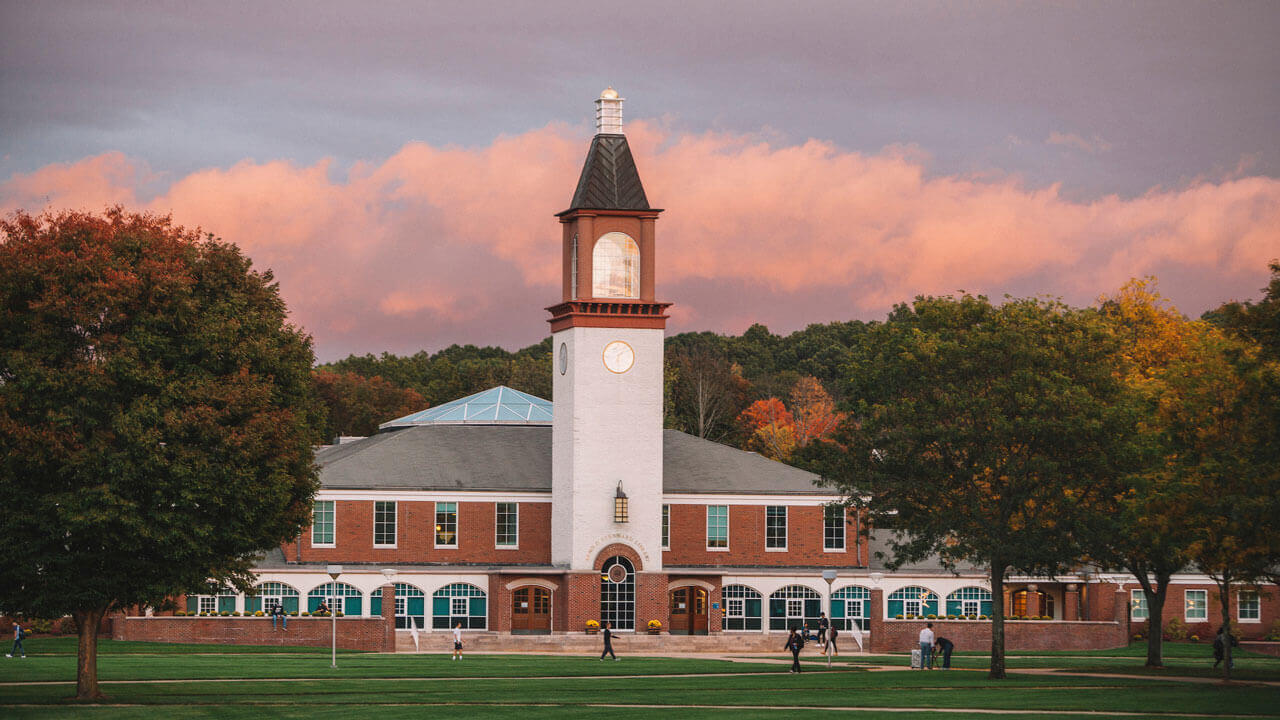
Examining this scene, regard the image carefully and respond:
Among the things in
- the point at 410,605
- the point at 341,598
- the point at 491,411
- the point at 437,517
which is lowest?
the point at 410,605

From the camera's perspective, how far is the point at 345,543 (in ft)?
221

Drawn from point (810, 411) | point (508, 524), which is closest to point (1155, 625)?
point (508, 524)

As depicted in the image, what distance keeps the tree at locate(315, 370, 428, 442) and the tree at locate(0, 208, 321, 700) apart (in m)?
72.1

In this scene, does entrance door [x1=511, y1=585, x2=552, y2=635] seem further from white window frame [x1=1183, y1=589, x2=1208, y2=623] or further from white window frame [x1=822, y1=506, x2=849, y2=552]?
white window frame [x1=1183, y1=589, x2=1208, y2=623]

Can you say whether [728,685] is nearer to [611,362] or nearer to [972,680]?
[972,680]

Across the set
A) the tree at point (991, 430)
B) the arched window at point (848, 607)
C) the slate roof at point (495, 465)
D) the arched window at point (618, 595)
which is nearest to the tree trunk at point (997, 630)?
the tree at point (991, 430)

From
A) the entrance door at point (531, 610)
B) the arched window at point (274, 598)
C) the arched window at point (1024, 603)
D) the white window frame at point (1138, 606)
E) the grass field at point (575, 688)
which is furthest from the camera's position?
the white window frame at point (1138, 606)

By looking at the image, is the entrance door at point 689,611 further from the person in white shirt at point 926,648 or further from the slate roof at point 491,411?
the person in white shirt at point 926,648

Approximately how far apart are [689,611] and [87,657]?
36689 mm

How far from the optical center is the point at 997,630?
48.1 m

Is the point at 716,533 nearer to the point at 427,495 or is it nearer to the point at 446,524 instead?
the point at 446,524

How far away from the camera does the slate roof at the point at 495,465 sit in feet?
225

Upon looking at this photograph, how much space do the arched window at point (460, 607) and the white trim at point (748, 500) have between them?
30.6 feet

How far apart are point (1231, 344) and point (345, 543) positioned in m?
39.2
